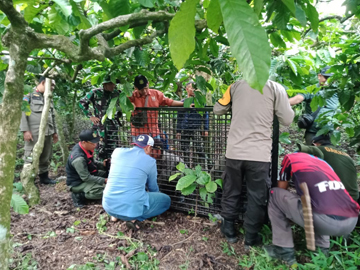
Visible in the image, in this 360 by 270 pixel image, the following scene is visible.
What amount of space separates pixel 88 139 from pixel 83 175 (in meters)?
0.47

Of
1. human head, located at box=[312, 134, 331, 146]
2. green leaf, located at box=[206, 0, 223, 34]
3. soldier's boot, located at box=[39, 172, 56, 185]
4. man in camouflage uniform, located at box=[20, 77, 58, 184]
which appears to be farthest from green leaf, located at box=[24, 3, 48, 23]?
soldier's boot, located at box=[39, 172, 56, 185]

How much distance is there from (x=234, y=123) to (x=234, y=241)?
44.7 inches

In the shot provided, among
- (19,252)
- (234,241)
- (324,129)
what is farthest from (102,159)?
(324,129)

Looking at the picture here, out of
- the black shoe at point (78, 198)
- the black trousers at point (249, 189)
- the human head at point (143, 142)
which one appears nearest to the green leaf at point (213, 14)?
the black trousers at point (249, 189)

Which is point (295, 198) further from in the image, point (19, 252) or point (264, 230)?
point (19, 252)

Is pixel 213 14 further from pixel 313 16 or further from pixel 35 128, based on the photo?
pixel 35 128

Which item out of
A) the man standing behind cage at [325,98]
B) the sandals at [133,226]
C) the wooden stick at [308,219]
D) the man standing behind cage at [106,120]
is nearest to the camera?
the wooden stick at [308,219]

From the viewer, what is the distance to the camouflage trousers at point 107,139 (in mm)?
3324

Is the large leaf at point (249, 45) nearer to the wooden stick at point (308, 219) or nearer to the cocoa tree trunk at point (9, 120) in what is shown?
the cocoa tree trunk at point (9, 120)

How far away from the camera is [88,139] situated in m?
3.22

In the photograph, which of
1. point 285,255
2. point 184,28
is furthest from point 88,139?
point 184,28

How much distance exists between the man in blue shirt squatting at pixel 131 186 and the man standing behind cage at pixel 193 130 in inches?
15.4

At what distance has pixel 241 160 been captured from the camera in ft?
6.98

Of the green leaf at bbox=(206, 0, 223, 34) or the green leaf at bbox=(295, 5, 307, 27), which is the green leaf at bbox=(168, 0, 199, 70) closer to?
the green leaf at bbox=(206, 0, 223, 34)
